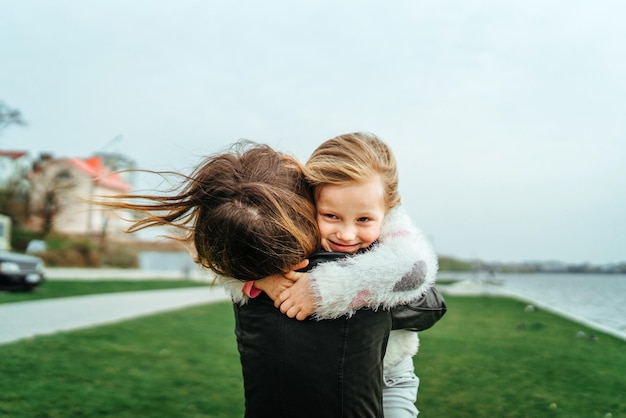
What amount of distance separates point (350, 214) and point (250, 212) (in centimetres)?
32

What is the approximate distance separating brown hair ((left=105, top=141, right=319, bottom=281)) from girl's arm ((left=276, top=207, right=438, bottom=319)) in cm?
11

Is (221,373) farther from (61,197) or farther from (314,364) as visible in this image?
(61,197)

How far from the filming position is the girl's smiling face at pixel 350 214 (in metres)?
1.85

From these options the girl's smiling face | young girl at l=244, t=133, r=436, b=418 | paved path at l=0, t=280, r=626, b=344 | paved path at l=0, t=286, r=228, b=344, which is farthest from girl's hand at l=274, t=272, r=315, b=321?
paved path at l=0, t=286, r=228, b=344

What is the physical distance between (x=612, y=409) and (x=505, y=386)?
1.06 meters

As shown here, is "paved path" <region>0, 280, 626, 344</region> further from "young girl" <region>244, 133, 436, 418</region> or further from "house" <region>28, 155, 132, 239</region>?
"house" <region>28, 155, 132, 239</region>

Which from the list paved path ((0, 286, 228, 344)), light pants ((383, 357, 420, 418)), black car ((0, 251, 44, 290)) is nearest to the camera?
light pants ((383, 357, 420, 418))

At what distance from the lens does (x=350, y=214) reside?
6.10 ft

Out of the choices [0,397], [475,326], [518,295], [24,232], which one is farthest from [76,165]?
[0,397]

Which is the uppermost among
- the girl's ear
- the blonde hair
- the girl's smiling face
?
the blonde hair

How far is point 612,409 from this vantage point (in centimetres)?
547

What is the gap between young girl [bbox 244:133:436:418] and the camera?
5.62ft

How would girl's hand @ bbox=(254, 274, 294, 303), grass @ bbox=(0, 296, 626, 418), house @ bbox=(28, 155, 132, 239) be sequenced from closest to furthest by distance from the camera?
girl's hand @ bbox=(254, 274, 294, 303)
grass @ bbox=(0, 296, 626, 418)
house @ bbox=(28, 155, 132, 239)

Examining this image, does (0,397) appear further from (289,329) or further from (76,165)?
(76,165)
